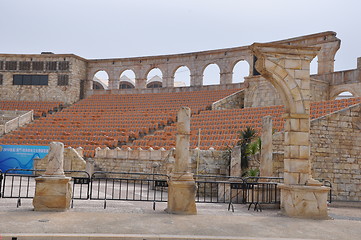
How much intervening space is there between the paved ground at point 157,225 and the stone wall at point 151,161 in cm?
Answer: 467

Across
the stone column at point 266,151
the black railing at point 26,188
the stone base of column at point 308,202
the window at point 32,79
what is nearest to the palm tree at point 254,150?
the stone column at point 266,151

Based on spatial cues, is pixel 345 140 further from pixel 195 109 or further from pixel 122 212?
pixel 195 109

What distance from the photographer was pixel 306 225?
26.2ft

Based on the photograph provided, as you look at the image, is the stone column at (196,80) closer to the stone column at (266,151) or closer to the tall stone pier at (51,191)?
the stone column at (266,151)

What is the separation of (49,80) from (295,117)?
29126mm

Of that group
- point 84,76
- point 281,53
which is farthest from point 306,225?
point 84,76

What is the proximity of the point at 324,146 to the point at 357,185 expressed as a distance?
6.36 ft

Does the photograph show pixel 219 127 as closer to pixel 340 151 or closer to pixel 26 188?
pixel 340 151

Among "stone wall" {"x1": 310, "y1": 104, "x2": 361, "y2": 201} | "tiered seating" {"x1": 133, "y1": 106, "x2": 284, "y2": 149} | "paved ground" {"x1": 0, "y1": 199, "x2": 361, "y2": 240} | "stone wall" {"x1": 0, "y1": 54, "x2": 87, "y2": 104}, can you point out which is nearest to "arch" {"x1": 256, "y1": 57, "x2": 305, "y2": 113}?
"paved ground" {"x1": 0, "y1": 199, "x2": 361, "y2": 240}

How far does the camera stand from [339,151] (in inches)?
558

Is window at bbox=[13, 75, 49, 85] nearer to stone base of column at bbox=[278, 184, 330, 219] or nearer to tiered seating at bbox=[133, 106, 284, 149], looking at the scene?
tiered seating at bbox=[133, 106, 284, 149]

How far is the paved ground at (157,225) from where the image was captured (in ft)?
21.4

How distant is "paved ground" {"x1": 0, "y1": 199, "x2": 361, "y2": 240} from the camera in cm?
652

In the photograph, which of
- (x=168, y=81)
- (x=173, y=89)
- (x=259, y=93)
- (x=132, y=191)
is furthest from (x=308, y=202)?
(x=168, y=81)
